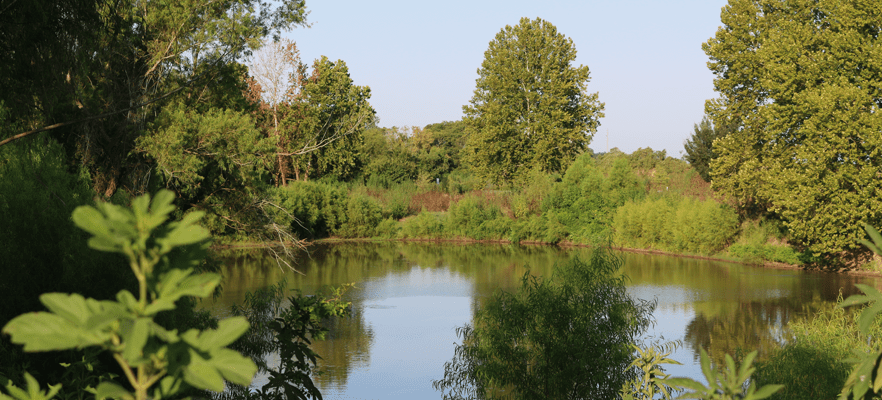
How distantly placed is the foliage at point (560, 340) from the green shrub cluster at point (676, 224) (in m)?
14.8

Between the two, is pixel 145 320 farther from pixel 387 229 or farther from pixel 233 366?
pixel 387 229

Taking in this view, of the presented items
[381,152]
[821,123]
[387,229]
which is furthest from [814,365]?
[381,152]

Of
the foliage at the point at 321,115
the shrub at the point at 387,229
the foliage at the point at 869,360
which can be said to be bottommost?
the shrub at the point at 387,229

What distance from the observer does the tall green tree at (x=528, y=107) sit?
112ft

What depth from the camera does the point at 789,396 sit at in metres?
8.10

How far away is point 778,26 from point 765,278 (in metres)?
7.67

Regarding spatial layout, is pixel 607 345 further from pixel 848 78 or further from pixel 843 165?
pixel 848 78

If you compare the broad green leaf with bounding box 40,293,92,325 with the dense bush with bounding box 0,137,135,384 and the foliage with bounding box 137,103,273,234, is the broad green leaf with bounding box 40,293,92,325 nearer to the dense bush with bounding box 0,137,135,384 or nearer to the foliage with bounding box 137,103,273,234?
the dense bush with bounding box 0,137,135,384

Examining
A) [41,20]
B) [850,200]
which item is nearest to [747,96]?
[850,200]

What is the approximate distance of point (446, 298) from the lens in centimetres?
1866

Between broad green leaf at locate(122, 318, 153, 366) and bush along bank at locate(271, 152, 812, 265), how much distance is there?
2448cm

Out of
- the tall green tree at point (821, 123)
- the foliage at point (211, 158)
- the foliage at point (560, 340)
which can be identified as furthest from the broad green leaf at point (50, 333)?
the tall green tree at point (821, 123)

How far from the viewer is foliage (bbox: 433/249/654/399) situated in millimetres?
9211

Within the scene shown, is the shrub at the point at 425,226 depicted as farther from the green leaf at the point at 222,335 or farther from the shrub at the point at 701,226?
the green leaf at the point at 222,335
